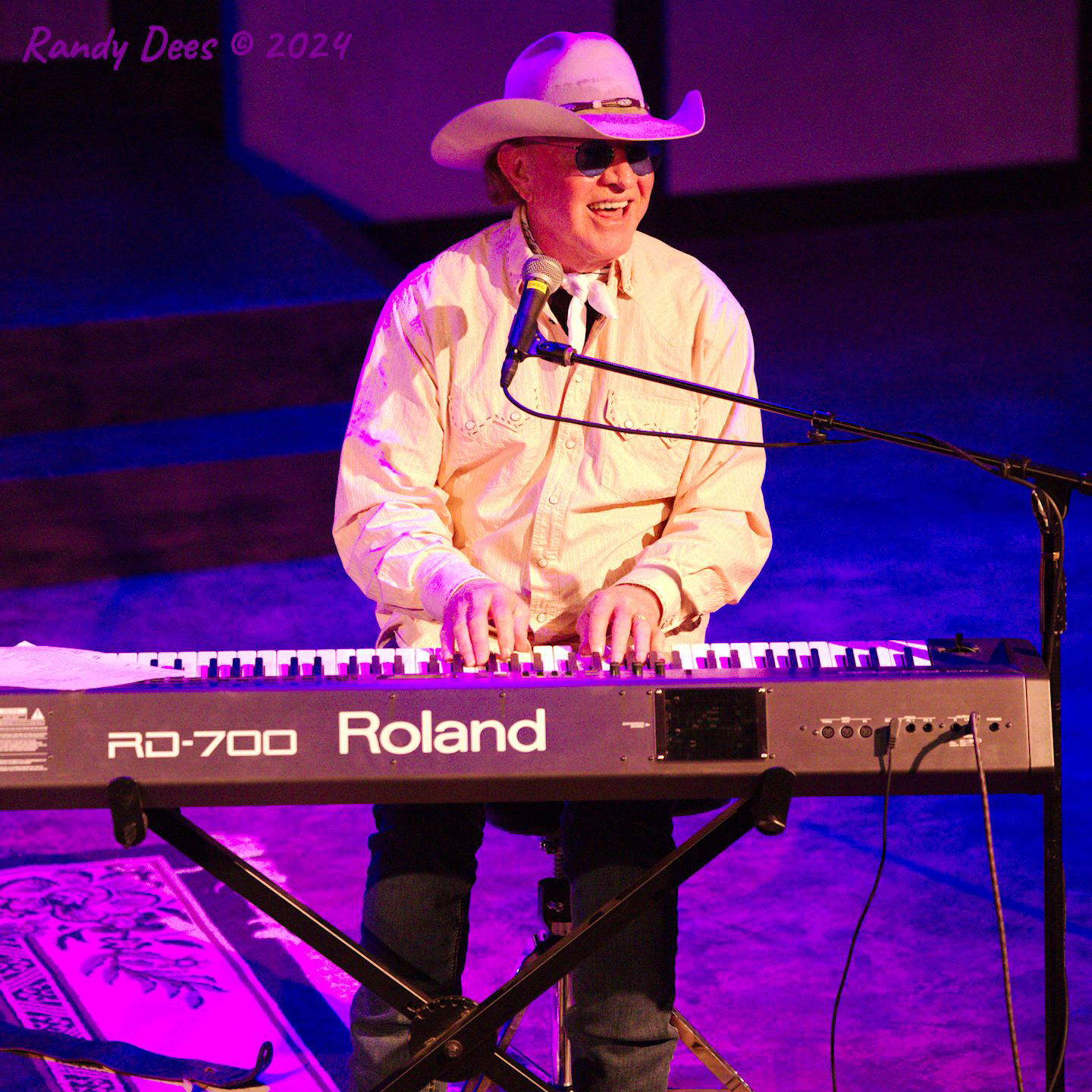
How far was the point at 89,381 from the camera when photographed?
256 inches

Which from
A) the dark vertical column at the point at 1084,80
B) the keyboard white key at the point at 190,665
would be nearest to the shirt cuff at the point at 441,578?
the keyboard white key at the point at 190,665

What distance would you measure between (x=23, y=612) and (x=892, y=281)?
537 centimetres

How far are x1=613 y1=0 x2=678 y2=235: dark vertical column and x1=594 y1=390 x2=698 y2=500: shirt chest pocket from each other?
671cm

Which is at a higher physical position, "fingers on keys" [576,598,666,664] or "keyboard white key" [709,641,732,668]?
"fingers on keys" [576,598,666,664]

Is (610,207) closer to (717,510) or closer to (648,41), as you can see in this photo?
(717,510)

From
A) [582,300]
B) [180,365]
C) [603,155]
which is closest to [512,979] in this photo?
[582,300]

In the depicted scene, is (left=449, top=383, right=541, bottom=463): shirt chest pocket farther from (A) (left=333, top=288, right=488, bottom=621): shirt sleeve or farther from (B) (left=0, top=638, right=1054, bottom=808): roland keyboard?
(B) (left=0, top=638, right=1054, bottom=808): roland keyboard

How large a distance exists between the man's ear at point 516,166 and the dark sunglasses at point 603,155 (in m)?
0.08

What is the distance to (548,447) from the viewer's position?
247 cm

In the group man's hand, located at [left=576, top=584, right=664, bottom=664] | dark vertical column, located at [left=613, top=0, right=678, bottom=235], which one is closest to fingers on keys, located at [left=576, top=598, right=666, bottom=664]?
man's hand, located at [left=576, top=584, right=664, bottom=664]

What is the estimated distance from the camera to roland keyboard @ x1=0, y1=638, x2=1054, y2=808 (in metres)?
1.78

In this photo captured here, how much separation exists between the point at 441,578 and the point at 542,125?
0.69 metres

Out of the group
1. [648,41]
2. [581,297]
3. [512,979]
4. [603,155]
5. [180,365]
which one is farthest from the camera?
[648,41]

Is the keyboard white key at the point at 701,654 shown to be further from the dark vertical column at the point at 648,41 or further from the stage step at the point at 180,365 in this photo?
the dark vertical column at the point at 648,41
